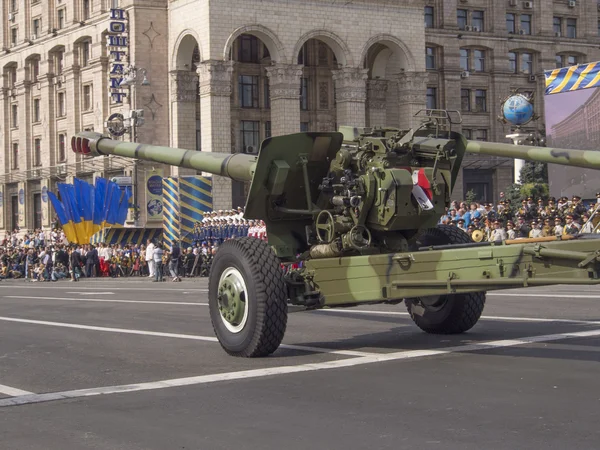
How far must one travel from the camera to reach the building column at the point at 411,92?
6244 centimetres

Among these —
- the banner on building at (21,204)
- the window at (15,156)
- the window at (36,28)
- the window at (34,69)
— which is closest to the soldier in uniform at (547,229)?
the banner on building at (21,204)

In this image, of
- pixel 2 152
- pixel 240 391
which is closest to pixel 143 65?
pixel 2 152

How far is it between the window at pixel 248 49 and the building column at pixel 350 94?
7.35 meters

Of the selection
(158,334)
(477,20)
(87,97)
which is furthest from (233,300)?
(477,20)

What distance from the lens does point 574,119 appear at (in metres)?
40.5

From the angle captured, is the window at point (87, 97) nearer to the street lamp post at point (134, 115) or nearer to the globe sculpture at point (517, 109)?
the street lamp post at point (134, 115)

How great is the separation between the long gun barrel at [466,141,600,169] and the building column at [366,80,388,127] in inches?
2215

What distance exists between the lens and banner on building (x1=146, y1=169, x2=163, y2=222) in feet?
174

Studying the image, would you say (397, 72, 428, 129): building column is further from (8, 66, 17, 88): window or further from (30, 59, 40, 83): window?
(8, 66, 17, 88): window

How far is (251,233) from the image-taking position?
39000 mm

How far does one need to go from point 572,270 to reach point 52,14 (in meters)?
67.7

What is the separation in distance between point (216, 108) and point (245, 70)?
954 cm

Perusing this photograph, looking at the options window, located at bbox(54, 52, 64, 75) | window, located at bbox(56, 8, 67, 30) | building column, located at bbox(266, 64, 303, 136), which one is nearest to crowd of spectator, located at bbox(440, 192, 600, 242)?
building column, located at bbox(266, 64, 303, 136)

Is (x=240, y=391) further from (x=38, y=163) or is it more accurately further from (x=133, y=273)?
(x=38, y=163)
